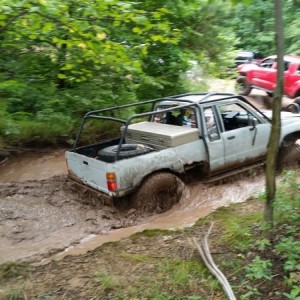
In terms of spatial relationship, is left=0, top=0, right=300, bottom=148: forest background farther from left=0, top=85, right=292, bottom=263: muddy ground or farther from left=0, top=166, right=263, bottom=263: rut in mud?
left=0, top=166, right=263, bottom=263: rut in mud

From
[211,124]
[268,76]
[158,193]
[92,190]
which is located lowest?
[268,76]

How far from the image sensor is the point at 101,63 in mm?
6883

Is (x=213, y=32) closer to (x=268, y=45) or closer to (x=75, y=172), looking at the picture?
(x=75, y=172)

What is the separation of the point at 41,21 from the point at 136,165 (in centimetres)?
228

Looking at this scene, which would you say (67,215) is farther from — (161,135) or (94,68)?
(94,68)

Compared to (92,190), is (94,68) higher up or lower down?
higher up

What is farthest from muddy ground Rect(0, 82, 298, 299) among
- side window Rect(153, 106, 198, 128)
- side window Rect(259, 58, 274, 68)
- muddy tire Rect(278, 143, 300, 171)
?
side window Rect(259, 58, 274, 68)

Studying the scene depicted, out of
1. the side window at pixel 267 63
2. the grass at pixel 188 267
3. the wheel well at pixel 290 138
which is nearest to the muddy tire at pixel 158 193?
the grass at pixel 188 267

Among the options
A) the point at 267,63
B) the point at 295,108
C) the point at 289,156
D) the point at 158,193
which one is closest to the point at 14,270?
the point at 158,193

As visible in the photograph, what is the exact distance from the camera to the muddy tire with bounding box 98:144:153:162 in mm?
5746

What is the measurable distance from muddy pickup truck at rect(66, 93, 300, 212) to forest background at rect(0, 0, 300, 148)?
1197mm

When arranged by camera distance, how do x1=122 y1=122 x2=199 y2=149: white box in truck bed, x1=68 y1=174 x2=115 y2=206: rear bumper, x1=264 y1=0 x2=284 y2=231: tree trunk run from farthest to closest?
x1=122 y1=122 x2=199 y2=149: white box in truck bed < x1=68 y1=174 x2=115 y2=206: rear bumper < x1=264 y1=0 x2=284 y2=231: tree trunk

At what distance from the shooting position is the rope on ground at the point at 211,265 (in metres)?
2.94

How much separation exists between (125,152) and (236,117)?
2260 mm
